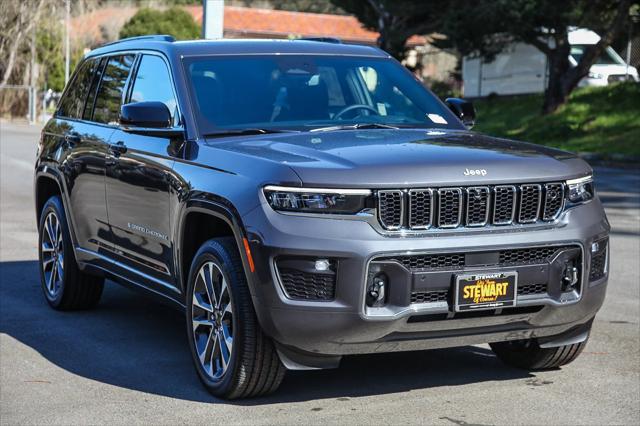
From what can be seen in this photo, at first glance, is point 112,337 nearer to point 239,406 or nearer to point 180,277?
point 180,277

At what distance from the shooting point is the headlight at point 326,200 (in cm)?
565

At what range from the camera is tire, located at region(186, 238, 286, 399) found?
593cm

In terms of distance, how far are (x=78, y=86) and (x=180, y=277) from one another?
9.23 feet

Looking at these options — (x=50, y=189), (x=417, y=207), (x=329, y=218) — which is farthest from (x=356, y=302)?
(x=50, y=189)

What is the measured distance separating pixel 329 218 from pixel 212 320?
105 centimetres

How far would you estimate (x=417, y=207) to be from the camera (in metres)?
5.77

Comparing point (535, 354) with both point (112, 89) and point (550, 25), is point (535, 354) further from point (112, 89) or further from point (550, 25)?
point (550, 25)

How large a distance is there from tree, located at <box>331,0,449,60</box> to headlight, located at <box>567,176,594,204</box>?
30482 millimetres

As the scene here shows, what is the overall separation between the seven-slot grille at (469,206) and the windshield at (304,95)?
4.43 ft

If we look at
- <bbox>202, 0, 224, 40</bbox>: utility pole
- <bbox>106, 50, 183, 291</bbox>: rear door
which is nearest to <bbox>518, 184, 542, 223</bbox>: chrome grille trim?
<bbox>106, 50, 183, 291</bbox>: rear door

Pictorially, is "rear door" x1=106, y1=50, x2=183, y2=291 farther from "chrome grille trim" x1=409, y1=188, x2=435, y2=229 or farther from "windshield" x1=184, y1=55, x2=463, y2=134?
"chrome grille trim" x1=409, y1=188, x2=435, y2=229

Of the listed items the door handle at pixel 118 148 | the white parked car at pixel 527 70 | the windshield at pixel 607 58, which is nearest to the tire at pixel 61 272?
the door handle at pixel 118 148

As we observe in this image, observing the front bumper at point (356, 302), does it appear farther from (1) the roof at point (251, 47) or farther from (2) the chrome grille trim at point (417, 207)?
(1) the roof at point (251, 47)

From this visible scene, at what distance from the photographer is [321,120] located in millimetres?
7109
